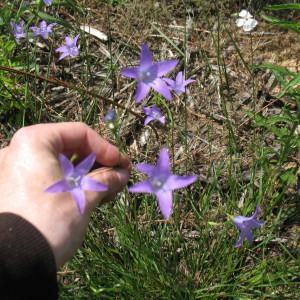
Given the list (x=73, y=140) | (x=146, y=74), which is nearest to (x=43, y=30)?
(x=73, y=140)

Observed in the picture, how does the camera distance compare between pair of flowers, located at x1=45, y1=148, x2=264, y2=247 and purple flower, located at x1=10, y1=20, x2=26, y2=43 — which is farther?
purple flower, located at x1=10, y1=20, x2=26, y2=43

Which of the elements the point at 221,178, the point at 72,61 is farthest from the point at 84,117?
the point at 221,178

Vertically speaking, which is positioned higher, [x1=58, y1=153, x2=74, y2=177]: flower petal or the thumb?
[x1=58, y1=153, x2=74, y2=177]: flower petal

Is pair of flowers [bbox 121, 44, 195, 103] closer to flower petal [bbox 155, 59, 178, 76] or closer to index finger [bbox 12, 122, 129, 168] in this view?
flower petal [bbox 155, 59, 178, 76]

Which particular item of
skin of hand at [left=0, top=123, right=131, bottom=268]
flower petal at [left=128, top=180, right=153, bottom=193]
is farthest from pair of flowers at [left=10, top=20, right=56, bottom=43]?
flower petal at [left=128, top=180, right=153, bottom=193]

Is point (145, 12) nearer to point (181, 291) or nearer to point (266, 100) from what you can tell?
point (266, 100)
